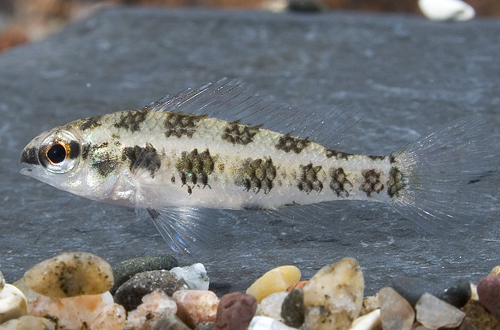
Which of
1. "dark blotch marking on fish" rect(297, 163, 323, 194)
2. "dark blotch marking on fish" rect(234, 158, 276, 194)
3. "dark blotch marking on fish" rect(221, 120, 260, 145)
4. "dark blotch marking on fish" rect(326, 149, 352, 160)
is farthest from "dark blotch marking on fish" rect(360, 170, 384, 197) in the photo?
"dark blotch marking on fish" rect(221, 120, 260, 145)

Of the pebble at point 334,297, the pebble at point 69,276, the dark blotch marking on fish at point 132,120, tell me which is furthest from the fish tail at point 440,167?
the pebble at point 69,276

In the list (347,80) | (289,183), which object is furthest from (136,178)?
(347,80)

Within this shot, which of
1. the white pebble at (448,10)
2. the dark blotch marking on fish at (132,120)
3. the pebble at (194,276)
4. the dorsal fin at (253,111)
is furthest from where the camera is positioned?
the white pebble at (448,10)

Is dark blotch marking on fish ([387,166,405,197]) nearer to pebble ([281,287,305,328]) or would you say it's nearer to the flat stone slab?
the flat stone slab

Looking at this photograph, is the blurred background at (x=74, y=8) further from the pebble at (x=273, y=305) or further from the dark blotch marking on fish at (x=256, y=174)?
the pebble at (x=273, y=305)

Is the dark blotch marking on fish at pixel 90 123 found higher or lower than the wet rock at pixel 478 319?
higher

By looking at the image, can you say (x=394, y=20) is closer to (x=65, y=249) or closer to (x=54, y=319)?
(x=65, y=249)

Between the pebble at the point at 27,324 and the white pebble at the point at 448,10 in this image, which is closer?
the pebble at the point at 27,324
